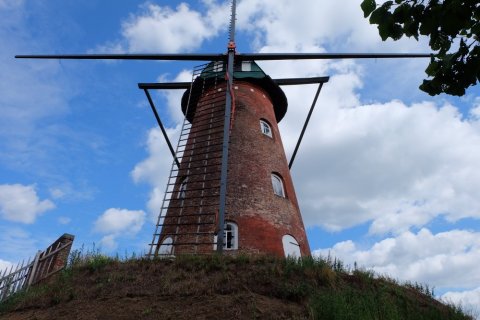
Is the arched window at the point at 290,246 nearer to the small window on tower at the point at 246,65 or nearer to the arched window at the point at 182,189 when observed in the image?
the arched window at the point at 182,189

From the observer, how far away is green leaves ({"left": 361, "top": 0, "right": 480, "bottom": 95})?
4.23 m

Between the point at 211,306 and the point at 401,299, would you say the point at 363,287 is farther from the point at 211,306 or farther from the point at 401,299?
the point at 211,306

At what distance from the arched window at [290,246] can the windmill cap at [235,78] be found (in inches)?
274

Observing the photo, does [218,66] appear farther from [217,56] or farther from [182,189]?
[182,189]

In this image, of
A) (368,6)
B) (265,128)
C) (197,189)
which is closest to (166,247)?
(197,189)

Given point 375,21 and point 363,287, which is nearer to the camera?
point 375,21

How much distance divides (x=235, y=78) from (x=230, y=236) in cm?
702

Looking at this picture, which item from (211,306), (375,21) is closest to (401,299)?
(211,306)

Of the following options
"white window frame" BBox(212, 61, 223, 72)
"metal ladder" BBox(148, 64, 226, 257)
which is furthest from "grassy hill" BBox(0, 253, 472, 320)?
"white window frame" BBox(212, 61, 223, 72)

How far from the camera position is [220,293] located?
27.5 feet

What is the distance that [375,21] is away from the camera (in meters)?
4.52

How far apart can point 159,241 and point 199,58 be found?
812cm

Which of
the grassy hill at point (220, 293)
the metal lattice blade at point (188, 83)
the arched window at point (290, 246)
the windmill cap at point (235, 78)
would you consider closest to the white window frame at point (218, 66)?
the windmill cap at point (235, 78)

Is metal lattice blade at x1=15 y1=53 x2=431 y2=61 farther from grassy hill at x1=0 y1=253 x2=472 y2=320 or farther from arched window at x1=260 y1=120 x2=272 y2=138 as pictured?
grassy hill at x1=0 y1=253 x2=472 y2=320
